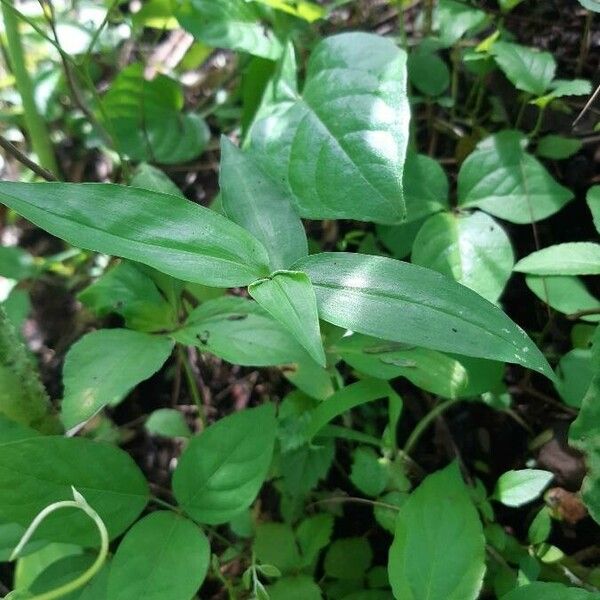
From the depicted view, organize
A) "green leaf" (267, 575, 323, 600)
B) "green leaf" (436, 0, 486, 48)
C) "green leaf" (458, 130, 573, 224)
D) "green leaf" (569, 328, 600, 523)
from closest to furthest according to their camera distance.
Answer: "green leaf" (569, 328, 600, 523), "green leaf" (267, 575, 323, 600), "green leaf" (458, 130, 573, 224), "green leaf" (436, 0, 486, 48)

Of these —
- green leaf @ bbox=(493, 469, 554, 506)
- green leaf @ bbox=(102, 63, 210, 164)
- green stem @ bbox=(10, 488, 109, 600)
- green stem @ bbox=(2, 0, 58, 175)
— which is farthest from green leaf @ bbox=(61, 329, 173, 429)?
green stem @ bbox=(2, 0, 58, 175)

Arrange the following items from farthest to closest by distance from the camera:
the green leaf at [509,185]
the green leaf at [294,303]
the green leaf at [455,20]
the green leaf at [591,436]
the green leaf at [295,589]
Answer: the green leaf at [455,20], the green leaf at [509,185], the green leaf at [295,589], the green leaf at [591,436], the green leaf at [294,303]

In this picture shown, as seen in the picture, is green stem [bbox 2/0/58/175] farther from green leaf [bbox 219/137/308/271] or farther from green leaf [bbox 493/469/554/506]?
green leaf [bbox 493/469/554/506]

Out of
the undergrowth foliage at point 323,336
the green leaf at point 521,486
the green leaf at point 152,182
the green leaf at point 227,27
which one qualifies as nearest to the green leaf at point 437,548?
the undergrowth foliage at point 323,336

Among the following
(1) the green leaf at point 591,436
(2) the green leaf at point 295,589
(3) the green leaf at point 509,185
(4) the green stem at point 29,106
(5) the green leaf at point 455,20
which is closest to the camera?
(1) the green leaf at point 591,436

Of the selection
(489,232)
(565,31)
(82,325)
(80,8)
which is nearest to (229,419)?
(489,232)

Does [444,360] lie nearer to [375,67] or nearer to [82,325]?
[375,67]

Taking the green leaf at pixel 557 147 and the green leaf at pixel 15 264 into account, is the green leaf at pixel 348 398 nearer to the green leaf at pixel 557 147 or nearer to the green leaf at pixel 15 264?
the green leaf at pixel 557 147
